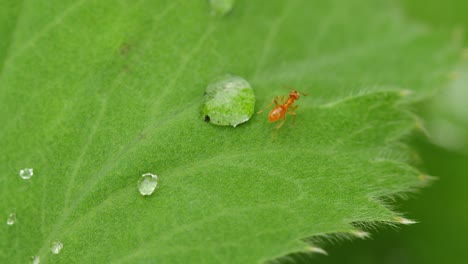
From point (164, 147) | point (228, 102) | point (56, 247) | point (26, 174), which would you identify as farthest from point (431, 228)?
point (26, 174)

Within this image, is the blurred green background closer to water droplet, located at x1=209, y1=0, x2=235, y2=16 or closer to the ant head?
the ant head

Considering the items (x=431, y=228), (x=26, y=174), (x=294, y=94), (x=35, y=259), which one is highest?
(x=294, y=94)

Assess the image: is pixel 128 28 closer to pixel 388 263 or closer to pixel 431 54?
pixel 431 54

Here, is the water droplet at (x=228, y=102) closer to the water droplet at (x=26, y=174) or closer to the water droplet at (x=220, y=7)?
the water droplet at (x=220, y=7)

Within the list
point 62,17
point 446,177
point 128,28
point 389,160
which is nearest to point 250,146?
point 389,160

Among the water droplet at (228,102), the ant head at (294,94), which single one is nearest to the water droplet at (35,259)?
the water droplet at (228,102)

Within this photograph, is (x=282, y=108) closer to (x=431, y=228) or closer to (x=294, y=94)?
(x=294, y=94)
